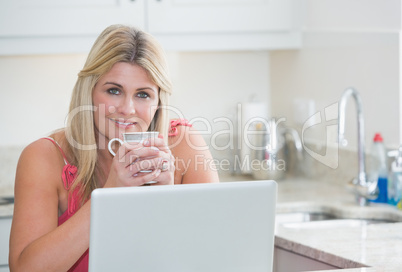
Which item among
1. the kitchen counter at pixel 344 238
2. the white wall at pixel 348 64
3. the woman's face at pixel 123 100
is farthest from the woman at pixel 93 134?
the white wall at pixel 348 64

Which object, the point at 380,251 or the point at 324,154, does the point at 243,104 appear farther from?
the point at 380,251

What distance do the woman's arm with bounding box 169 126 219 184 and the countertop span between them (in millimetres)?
305

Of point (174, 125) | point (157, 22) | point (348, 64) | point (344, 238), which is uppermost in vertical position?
point (157, 22)

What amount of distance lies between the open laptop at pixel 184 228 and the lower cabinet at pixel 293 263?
24.0 inches

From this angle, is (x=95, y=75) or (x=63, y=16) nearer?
(x=95, y=75)

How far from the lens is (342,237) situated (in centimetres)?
198

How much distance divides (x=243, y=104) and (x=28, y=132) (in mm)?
1006

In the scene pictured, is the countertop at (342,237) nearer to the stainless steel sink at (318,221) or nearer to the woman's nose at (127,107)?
the stainless steel sink at (318,221)

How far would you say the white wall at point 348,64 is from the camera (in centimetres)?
256

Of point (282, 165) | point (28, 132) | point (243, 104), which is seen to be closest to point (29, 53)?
point (28, 132)

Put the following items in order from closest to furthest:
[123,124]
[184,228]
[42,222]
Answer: [184,228], [42,222], [123,124]

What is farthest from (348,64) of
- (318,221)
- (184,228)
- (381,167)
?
(184,228)

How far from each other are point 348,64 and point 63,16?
1176 millimetres

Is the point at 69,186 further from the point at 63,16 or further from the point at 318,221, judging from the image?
the point at 63,16
